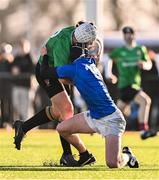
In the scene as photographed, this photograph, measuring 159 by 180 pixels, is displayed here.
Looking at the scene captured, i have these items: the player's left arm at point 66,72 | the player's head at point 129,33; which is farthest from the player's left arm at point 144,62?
the player's left arm at point 66,72

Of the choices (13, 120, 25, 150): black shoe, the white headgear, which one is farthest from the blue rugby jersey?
(13, 120, 25, 150): black shoe

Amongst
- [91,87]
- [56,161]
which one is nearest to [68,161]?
[56,161]

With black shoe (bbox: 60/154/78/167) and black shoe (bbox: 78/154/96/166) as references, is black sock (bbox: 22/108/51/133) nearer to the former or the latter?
black shoe (bbox: 60/154/78/167)

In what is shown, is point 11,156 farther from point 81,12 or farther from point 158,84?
point 81,12

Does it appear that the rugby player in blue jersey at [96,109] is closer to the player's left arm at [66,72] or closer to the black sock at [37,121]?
the player's left arm at [66,72]

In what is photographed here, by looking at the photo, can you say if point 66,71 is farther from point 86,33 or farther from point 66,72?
point 86,33

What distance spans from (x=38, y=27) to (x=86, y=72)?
Answer: 42438mm

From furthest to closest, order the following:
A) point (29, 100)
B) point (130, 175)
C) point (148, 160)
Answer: point (29, 100) → point (148, 160) → point (130, 175)

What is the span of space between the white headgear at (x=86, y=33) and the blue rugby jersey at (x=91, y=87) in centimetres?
27

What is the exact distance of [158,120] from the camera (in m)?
23.5

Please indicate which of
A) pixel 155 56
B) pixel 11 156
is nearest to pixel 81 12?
pixel 155 56

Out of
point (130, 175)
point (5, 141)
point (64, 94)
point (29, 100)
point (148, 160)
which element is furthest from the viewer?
point (29, 100)

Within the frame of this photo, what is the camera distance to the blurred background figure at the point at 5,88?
2294 cm

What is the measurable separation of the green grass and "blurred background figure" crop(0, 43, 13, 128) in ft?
13.2
